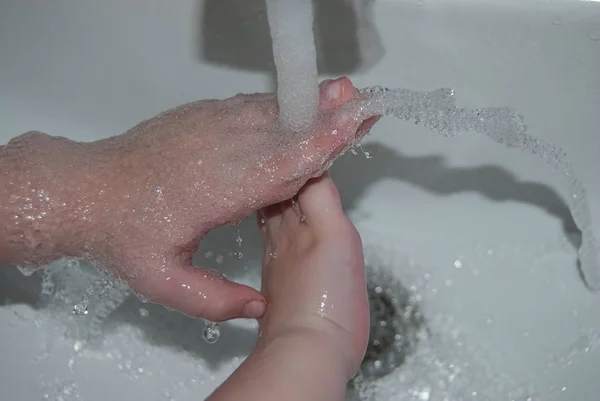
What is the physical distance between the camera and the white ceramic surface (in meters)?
0.77

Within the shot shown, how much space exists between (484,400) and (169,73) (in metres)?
0.53

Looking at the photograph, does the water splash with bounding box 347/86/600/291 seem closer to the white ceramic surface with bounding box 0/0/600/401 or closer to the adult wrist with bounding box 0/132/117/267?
the white ceramic surface with bounding box 0/0/600/401

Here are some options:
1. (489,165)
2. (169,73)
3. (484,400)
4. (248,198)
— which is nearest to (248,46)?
(169,73)

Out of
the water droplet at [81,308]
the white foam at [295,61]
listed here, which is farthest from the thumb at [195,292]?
the water droplet at [81,308]

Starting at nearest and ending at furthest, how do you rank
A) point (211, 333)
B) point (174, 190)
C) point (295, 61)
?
1. point (295, 61)
2. point (174, 190)
3. point (211, 333)

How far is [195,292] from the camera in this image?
638 mm

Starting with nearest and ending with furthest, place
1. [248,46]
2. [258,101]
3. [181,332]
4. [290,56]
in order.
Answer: [290,56] → [258,101] → [248,46] → [181,332]

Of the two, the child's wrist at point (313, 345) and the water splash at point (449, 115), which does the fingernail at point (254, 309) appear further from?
the water splash at point (449, 115)

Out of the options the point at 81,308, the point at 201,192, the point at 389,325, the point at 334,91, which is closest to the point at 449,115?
the point at 334,91

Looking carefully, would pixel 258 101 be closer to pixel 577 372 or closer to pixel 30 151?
pixel 30 151

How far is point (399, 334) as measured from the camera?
2.91 feet

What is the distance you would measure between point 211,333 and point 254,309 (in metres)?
0.20

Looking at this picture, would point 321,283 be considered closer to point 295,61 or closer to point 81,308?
point 295,61

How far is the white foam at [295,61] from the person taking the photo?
507 millimetres
